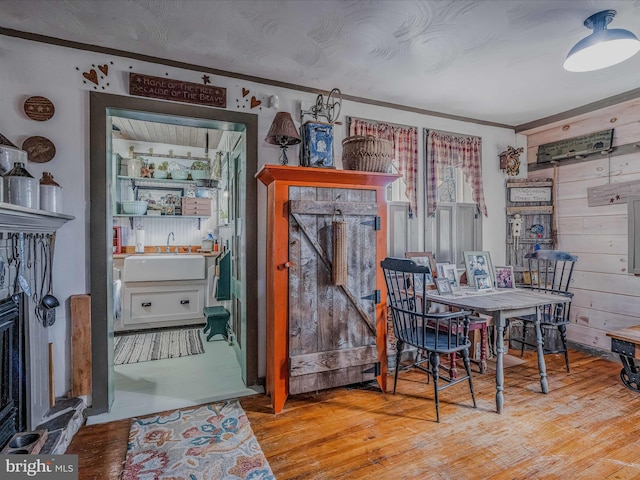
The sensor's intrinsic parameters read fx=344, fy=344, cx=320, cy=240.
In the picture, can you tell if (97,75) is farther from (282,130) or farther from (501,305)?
(501,305)

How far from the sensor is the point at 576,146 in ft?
12.3

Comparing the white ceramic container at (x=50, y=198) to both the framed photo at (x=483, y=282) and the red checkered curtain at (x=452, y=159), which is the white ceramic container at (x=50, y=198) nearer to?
the red checkered curtain at (x=452, y=159)

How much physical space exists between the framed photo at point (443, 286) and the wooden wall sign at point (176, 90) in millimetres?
2359

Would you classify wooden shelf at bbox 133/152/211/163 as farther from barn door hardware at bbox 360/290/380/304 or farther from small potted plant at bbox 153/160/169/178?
barn door hardware at bbox 360/290/380/304

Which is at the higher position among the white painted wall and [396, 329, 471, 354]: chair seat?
the white painted wall

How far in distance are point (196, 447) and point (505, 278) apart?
3.06m

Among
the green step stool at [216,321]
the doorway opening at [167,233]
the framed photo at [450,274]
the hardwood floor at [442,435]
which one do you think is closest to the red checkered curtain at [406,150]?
the framed photo at [450,274]

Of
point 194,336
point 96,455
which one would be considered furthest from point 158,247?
point 96,455

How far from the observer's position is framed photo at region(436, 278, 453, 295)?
3.01m

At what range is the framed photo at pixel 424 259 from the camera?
3.45 m

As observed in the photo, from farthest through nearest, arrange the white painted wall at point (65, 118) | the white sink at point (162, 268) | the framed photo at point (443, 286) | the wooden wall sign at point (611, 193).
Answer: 1. the white sink at point (162, 268)
2. the wooden wall sign at point (611, 193)
3. the framed photo at point (443, 286)
4. the white painted wall at point (65, 118)

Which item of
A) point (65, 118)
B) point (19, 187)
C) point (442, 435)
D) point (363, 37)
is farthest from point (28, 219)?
point (442, 435)

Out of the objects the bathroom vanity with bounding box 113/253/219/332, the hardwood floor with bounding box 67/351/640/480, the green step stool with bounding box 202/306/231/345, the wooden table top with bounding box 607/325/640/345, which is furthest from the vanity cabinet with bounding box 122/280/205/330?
the wooden table top with bounding box 607/325/640/345

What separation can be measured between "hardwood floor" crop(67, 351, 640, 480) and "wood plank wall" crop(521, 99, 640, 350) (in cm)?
87
